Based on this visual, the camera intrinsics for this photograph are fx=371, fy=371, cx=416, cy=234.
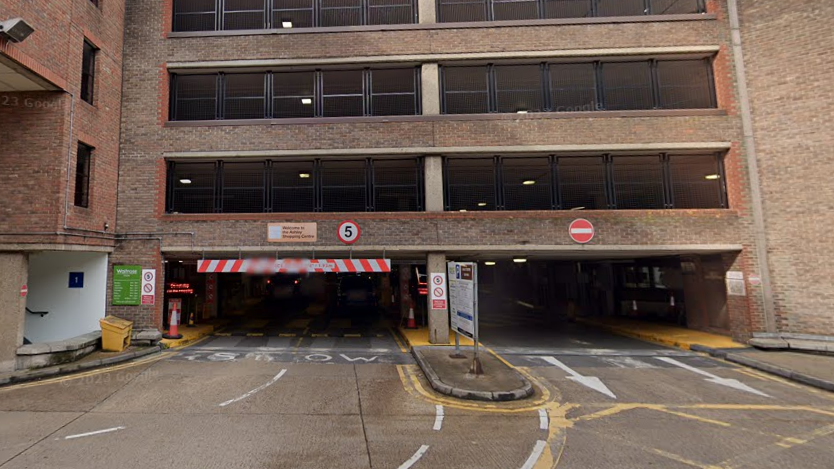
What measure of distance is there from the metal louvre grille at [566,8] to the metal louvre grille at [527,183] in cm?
555

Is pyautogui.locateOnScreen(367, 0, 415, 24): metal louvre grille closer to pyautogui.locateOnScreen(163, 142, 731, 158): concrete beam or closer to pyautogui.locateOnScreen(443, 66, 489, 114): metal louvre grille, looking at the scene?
pyautogui.locateOnScreen(443, 66, 489, 114): metal louvre grille

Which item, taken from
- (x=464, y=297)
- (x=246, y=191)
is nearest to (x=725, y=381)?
(x=464, y=297)

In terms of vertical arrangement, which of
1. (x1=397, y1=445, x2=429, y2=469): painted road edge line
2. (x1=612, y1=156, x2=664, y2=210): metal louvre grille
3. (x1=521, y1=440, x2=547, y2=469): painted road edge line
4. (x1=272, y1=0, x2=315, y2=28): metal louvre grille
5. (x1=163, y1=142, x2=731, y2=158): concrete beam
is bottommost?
(x1=521, y1=440, x2=547, y2=469): painted road edge line

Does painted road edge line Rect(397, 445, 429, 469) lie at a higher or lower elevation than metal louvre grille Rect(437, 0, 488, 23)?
lower

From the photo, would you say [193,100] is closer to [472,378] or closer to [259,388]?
[259,388]

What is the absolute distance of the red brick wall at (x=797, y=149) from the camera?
36.3ft

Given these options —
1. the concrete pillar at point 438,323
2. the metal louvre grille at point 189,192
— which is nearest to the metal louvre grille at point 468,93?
the concrete pillar at point 438,323

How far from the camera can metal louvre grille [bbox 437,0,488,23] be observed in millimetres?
13680

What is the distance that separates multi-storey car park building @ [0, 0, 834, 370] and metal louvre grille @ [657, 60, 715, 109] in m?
0.06

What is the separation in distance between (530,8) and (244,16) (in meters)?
10.7

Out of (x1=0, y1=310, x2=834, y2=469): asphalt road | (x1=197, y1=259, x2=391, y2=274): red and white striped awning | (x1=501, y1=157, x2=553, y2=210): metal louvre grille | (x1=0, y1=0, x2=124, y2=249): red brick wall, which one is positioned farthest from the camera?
(x1=501, y1=157, x2=553, y2=210): metal louvre grille

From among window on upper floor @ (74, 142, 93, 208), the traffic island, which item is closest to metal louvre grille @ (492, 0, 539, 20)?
the traffic island

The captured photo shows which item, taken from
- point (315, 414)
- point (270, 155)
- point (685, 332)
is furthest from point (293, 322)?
point (685, 332)

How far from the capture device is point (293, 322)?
1736 centimetres
